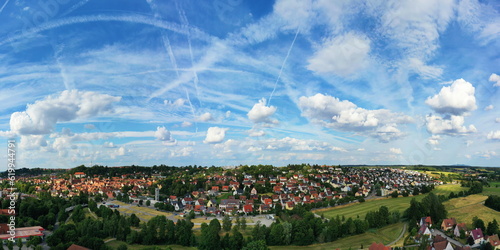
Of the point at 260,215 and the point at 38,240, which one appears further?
the point at 260,215

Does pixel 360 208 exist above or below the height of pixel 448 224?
below

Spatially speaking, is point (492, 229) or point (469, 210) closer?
point (492, 229)

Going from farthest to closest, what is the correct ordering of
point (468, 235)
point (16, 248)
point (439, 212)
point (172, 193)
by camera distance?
point (172, 193) → point (439, 212) → point (468, 235) → point (16, 248)

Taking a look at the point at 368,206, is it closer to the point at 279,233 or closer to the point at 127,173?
the point at 279,233

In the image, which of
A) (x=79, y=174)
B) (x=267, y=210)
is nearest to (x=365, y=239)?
(x=267, y=210)

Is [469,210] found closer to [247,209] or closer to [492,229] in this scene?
[492,229]

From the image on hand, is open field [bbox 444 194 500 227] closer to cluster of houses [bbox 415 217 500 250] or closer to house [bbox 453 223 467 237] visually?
house [bbox 453 223 467 237]

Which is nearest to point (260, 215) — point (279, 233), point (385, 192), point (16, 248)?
point (279, 233)
